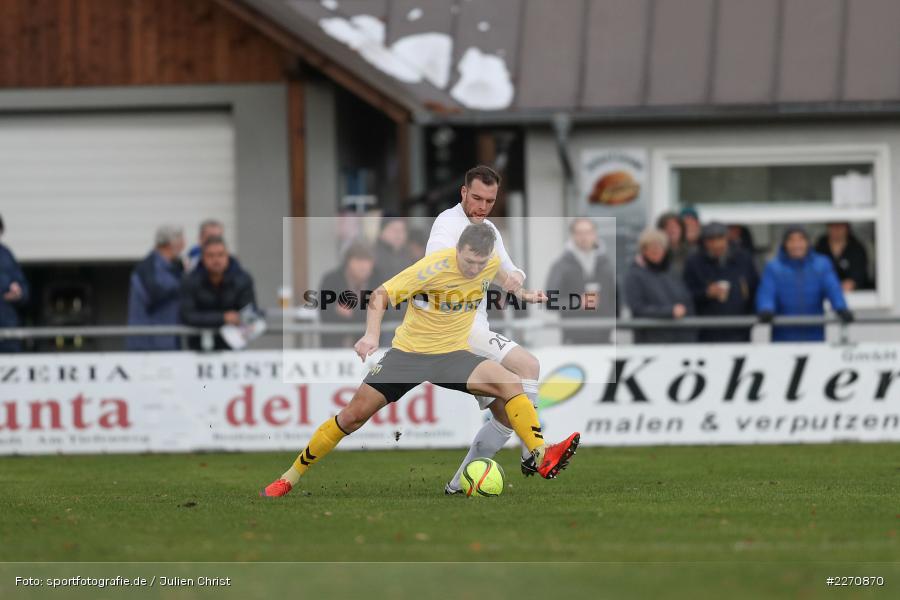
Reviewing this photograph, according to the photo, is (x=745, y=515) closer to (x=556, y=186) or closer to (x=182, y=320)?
(x=182, y=320)

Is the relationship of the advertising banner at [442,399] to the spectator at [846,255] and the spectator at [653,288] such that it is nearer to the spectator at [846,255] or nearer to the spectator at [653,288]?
the spectator at [653,288]

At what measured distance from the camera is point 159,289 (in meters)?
16.9

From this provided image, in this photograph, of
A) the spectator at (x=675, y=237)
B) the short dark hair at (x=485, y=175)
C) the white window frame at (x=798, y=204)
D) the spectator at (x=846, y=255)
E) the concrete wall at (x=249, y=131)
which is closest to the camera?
the short dark hair at (x=485, y=175)

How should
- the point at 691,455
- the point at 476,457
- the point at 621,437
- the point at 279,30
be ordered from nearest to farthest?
the point at 476,457
the point at 691,455
the point at 621,437
the point at 279,30

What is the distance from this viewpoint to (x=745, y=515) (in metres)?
9.88

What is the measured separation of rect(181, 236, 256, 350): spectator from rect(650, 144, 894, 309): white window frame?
5.05m

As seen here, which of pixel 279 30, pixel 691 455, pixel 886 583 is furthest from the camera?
pixel 279 30

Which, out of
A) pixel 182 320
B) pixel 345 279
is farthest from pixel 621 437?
pixel 182 320

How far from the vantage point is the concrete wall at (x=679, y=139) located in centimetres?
1947

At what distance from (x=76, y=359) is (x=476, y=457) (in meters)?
6.18

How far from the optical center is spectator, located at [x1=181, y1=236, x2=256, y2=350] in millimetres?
16359

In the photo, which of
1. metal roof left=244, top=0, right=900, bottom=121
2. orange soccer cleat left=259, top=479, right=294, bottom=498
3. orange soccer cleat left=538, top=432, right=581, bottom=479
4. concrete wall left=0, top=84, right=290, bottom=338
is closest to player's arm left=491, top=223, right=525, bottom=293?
orange soccer cleat left=538, top=432, right=581, bottom=479

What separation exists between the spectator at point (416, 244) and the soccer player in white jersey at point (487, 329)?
4.85 metres

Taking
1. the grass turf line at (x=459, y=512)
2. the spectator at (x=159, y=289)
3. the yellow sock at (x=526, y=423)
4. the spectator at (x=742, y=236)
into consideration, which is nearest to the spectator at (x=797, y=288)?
the spectator at (x=742, y=236)
